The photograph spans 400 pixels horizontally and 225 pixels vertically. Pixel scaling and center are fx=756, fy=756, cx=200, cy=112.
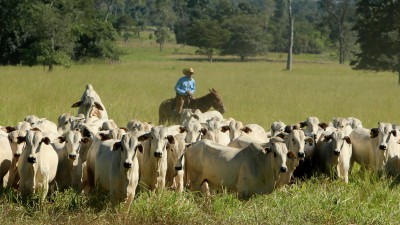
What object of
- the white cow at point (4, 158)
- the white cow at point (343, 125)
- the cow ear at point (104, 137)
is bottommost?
the white cow at point (4, 158)

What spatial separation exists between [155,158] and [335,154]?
10.6 feet

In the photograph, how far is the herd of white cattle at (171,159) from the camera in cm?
1069

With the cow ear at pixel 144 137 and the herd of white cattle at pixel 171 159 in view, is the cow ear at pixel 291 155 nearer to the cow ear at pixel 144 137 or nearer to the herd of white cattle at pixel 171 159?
the herd of white cattle at pixel 171 159

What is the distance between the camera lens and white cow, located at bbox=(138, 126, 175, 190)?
10742 millimetres

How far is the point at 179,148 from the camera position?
11680 mm

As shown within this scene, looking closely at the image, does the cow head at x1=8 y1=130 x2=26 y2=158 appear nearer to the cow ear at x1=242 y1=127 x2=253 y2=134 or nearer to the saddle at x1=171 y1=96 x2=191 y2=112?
the cow ear at x1=242 y1=127 x2=253 y2=134

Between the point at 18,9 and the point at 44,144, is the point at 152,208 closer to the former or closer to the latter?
the point at 44,144

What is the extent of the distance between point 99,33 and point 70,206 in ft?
128

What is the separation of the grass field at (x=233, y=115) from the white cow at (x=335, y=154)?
28cm

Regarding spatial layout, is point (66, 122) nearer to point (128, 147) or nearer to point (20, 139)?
point (20, 139)

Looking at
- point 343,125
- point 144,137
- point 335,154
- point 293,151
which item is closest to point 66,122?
point 144,137

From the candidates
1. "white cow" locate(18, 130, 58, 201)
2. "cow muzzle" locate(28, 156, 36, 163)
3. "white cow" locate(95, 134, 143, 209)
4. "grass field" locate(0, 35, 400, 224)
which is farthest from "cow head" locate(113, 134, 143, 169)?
"white cow" locate(18, 130, 58, 201)

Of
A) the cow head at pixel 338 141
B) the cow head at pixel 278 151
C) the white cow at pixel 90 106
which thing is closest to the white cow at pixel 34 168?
the cow head at pixel 278 151

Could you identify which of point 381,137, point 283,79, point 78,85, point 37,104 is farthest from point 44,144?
point 283,79
